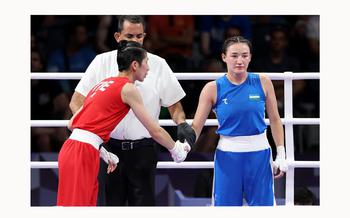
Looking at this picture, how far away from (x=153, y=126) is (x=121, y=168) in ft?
1.39

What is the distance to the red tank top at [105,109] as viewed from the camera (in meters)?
5.22

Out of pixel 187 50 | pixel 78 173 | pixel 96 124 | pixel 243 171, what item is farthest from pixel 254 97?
pixel 187 50

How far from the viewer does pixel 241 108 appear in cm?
539

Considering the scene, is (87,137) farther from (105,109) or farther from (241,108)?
(241,108)

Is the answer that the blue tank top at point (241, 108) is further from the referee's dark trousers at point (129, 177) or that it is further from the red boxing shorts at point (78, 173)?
the red boxing shorts at point (78, 173)

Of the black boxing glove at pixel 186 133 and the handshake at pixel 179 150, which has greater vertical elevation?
the black boxing glove at pixel 186 133

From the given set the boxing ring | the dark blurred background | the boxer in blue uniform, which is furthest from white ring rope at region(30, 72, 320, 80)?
the dark blurred background

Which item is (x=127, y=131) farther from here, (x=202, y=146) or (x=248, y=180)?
(x=202, y=146)

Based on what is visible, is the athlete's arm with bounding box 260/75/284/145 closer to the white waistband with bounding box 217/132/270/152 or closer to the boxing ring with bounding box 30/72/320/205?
the white waistband with bounding box 217/132/270/152

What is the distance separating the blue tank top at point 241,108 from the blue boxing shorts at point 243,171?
5 cm

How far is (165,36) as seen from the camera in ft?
28.5

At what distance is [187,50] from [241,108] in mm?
3306

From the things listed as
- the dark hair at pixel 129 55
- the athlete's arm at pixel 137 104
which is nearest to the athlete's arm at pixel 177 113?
the athlete's arm at pixel 137 104

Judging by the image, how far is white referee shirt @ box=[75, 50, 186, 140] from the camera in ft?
18.1
